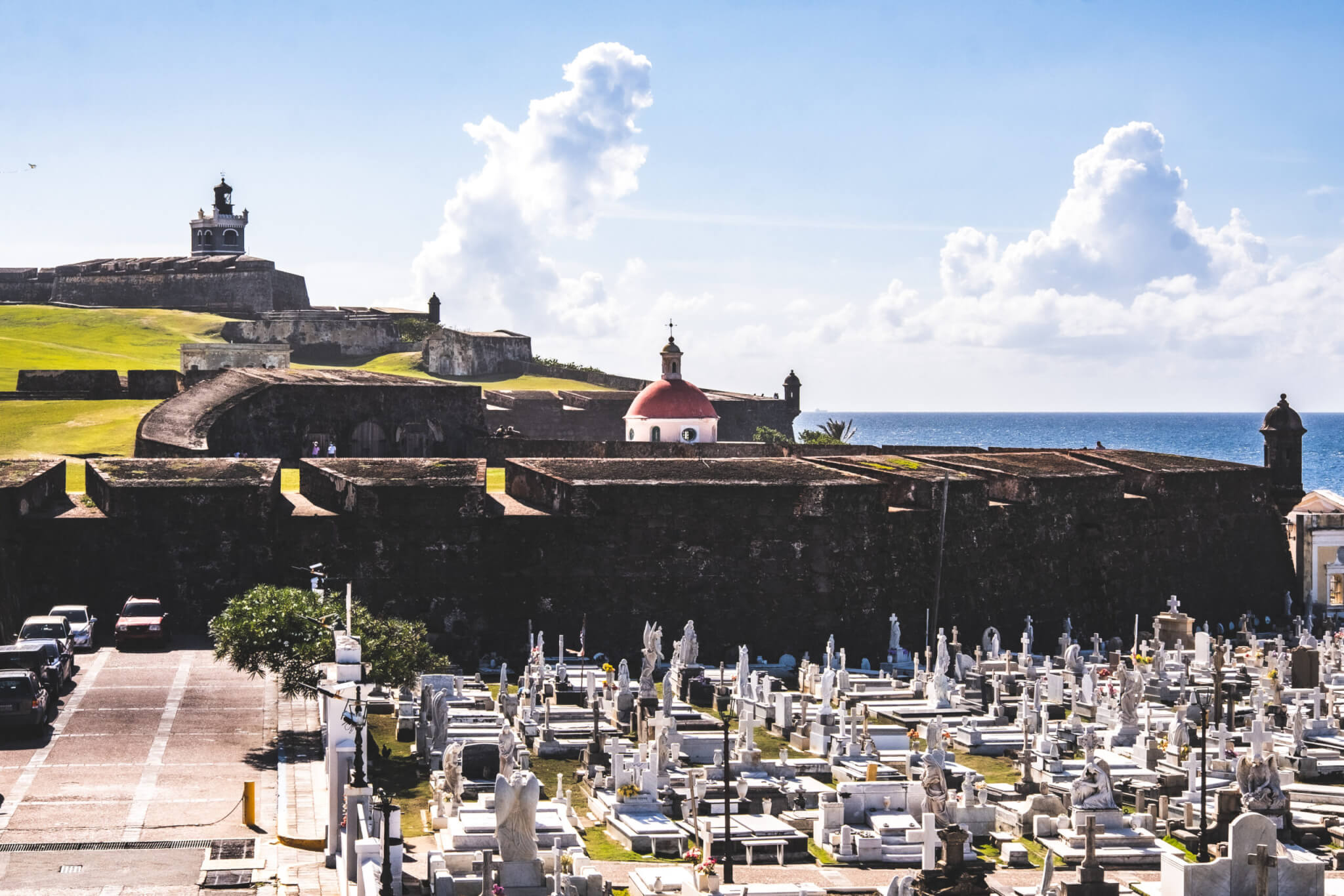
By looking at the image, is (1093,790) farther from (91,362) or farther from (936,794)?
(91,362)

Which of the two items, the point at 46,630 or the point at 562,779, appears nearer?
the point at 562,779

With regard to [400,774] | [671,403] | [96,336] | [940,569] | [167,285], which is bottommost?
[400,774]

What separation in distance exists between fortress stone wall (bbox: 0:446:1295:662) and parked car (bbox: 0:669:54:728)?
6121 millimetres

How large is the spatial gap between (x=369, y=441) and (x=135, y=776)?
81.0 ft

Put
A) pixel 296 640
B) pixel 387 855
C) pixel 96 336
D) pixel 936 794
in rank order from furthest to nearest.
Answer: pixel 96 336 → pixel 296 640 → pixel 936 794 → pixel 387 855

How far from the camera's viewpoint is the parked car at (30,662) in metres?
21.7

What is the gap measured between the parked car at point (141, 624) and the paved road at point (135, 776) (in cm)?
126

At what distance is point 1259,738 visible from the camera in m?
22.4

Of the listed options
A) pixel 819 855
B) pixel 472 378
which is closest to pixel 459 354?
pixel 472 378

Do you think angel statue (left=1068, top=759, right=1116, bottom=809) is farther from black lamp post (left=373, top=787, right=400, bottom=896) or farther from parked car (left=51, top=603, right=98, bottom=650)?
parked car (left=51, top=603, right=98, bottom=650)

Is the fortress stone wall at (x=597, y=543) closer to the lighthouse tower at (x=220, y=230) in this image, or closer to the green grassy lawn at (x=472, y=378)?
the green grassy lawn at (x=472, y=378)

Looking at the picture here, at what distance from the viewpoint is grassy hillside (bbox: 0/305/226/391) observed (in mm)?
62656

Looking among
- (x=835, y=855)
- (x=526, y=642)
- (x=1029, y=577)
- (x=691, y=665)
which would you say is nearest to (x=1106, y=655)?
(x=1029, y=577)

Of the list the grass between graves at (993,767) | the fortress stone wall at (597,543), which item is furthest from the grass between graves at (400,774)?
the grass between graves at (993,767)
